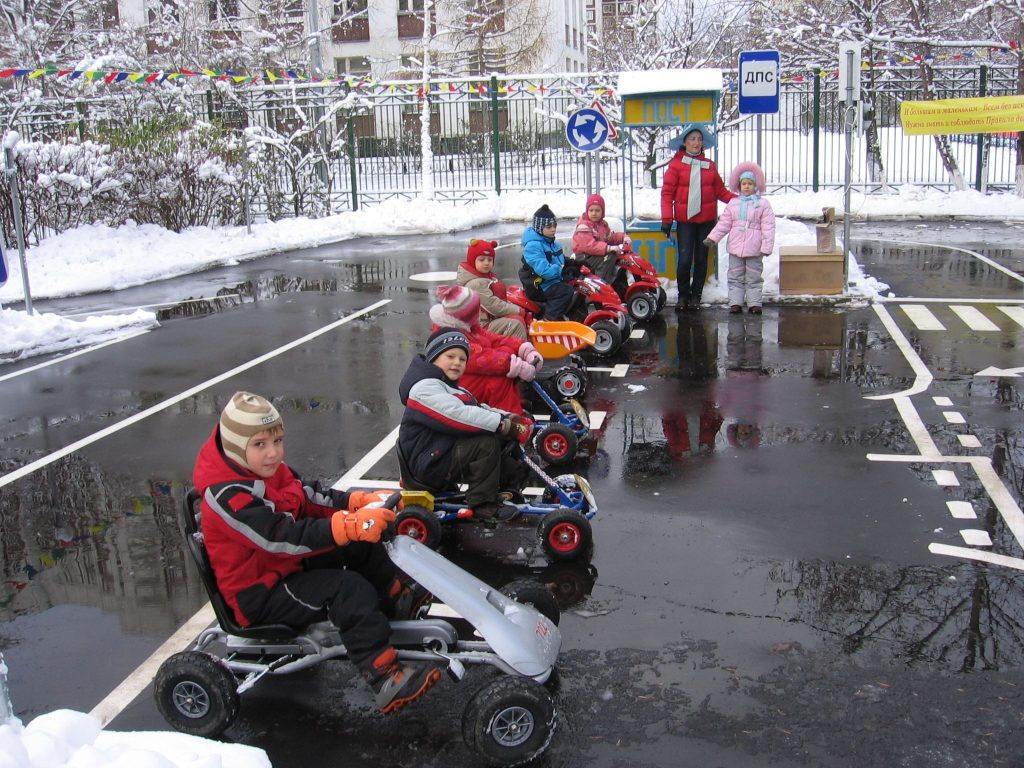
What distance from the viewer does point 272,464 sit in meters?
3.92

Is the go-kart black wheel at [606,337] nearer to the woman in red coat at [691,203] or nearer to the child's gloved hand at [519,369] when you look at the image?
the woman in red coat at [691,203]

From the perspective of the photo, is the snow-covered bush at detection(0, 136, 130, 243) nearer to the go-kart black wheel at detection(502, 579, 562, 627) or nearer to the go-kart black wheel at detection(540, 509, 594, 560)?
the go-kart black wheel at detection(540, 509, 594, 560)

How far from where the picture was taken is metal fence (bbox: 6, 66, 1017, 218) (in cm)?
2297

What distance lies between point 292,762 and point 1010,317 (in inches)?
403

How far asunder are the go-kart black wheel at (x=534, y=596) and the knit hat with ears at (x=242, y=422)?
1273 mm

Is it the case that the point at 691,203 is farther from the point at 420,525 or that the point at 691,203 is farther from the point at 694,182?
the point at 420,525

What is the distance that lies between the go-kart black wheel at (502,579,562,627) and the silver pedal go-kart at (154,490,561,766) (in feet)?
0.55

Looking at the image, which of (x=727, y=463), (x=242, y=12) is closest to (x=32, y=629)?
(x=727, y=463)

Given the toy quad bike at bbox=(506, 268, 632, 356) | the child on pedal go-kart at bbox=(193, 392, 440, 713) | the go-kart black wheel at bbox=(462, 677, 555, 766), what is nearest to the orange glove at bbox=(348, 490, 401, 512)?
the child on pedal go-kart at bbox=(193, 392, 440, 713)

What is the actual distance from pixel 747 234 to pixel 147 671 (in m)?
8.86

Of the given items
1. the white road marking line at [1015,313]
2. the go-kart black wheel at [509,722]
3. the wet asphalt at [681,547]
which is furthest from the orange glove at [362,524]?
the white road marking line at [1015,313]

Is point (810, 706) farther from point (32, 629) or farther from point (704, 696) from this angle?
point (32, 629)

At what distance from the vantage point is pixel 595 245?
11.2 m

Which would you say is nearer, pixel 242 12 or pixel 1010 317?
pixel 1010 317
